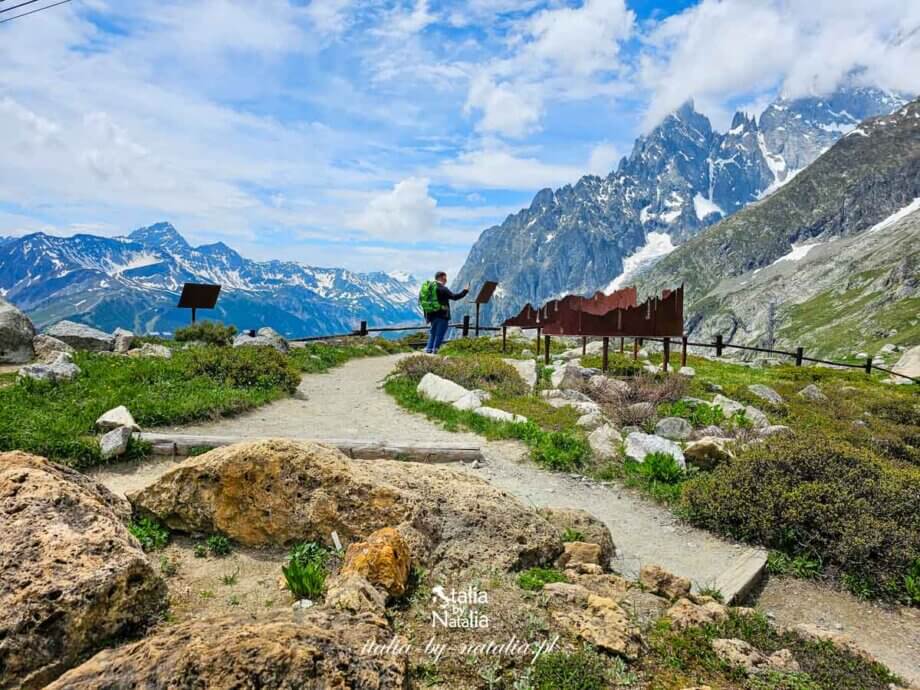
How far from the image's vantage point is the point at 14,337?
1781cm

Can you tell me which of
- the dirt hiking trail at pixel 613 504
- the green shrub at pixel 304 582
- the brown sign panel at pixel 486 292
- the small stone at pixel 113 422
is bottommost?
the dirt hiking trail at pixel 613 504

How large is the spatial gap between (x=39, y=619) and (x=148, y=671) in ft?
3.95

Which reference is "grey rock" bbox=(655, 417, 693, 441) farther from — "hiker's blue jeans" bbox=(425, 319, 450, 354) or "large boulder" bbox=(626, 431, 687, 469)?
"hiker's blue jeans" bbox=(425, 319, 450, 354)

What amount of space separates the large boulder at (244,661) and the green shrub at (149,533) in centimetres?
283

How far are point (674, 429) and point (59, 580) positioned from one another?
11.3 m

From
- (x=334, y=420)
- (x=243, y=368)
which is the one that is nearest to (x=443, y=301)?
(x=243, y=368)

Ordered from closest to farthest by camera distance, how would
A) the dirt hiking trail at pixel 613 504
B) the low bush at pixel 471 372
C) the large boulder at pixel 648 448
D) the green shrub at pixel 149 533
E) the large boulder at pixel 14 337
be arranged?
the green shrub at pixel 149 533 → the dirt hiking trail at pixel 613 504 → the large boulder at pixel 648 448 → the low bush at pixel 471 372 → the large boulder at pixel 14 337

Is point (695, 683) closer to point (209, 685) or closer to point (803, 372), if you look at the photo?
point (209, 685)

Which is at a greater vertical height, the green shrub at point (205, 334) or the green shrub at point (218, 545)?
the green shrub at point (205, 334)

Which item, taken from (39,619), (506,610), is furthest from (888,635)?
(39,619)

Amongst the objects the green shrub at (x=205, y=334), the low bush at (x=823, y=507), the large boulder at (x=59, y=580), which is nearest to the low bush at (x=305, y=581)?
the large boulder at (x=59, y=580)

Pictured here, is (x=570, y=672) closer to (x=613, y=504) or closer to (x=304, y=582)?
(x=304, y=582)

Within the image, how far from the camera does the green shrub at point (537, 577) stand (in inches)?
212

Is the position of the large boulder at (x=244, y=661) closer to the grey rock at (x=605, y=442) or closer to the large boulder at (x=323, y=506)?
the large boulder at (x=323, y=506)
